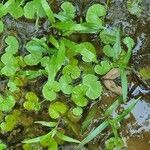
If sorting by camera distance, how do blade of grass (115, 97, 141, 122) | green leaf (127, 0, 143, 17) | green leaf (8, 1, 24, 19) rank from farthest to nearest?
green leaf (127, 0, 143, 17) < green leaf (8, 1, 24, 19) < blade of grass (115, 97, 141, 122)

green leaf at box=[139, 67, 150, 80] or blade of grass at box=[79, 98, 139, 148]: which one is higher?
green leaf at box=[139, 67, 150, 80]

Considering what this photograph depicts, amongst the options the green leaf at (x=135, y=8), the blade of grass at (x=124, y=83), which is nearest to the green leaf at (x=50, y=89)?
the blade of grass at (x=124, y=83)

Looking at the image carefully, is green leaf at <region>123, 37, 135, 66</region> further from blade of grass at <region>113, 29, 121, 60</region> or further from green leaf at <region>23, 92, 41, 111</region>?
green leaf at <region>23, 92, 41, 111</region>

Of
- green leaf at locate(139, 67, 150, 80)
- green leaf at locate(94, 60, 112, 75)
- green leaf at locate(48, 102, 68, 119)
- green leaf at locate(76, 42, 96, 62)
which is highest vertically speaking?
green leaf at locate(76, 42, 96, 62)

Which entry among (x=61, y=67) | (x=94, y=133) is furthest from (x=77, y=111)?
(x=61, y=67)

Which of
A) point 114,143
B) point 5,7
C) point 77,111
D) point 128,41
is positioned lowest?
point 114,143

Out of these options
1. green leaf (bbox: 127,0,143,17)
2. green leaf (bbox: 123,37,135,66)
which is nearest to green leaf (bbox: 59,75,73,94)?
green leaf (bbox: 123,37,135,66)

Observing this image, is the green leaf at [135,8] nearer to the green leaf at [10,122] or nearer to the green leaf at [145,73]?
the green leaf at [145,73]

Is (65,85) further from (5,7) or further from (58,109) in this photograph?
(5,7)
